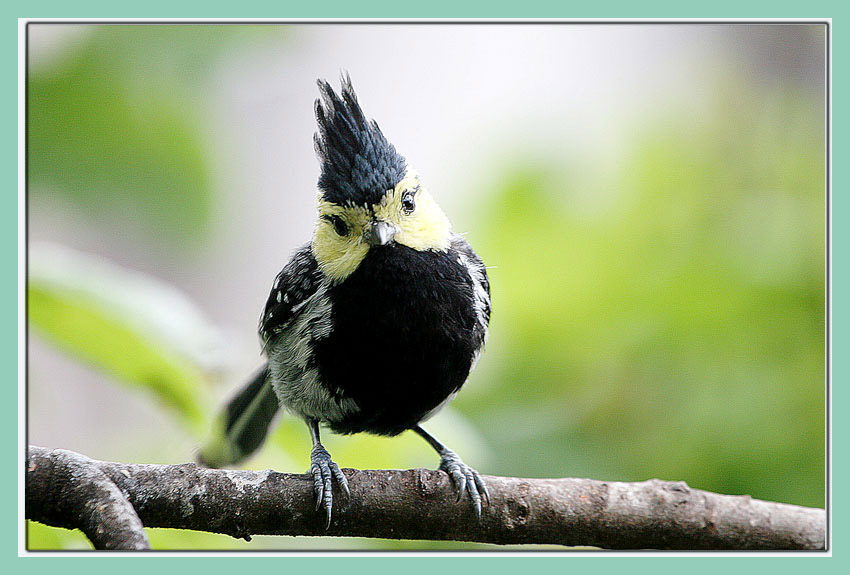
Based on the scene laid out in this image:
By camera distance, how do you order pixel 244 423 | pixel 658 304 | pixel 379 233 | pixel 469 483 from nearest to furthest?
pixel 379 233 → pixel 469 483 → pixel 244 423 → pixel 658 304

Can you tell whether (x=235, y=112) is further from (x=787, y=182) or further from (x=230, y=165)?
(x=787, y=182)

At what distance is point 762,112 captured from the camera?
1.95 metres

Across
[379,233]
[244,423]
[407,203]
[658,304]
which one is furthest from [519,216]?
[244,423]

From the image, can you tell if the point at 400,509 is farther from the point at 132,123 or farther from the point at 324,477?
the point at 132,123

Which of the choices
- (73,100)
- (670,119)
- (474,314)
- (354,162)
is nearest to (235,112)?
(73,100)

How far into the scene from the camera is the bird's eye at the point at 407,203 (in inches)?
58.6

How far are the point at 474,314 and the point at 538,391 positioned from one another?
0.54 meters

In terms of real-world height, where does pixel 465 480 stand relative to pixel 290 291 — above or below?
below

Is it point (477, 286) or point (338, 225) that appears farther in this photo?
point (477, 286)

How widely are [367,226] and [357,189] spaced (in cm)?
7

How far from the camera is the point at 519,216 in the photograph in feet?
6.61

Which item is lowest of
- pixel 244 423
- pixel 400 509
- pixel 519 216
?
pixel 400 509

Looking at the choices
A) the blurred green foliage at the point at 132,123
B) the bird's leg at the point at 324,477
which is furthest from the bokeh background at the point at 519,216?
the bird's leg at the point at 324,477

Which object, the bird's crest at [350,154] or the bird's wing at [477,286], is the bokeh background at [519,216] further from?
the bird's wing at [477,286]
